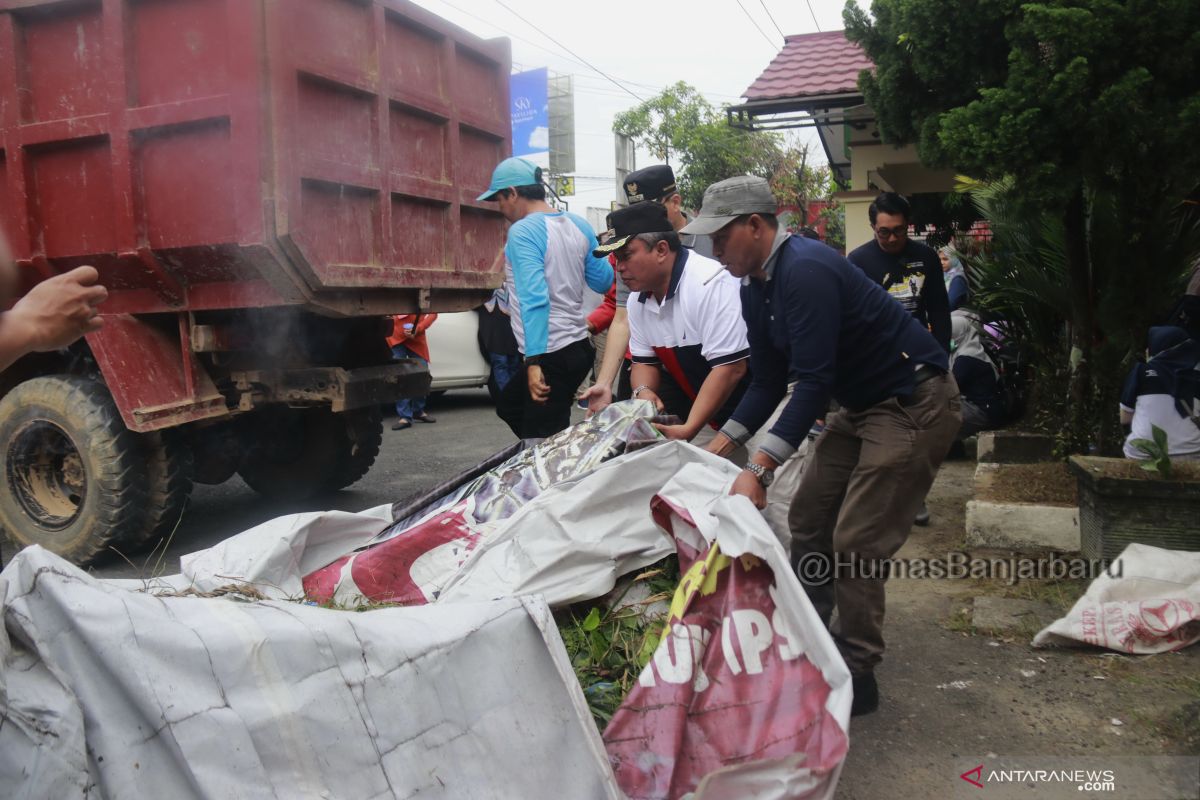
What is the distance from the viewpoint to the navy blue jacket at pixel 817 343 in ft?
9.90

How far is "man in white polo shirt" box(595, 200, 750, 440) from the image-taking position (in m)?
3.96

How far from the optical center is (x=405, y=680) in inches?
92.8

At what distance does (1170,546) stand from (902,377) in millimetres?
1776

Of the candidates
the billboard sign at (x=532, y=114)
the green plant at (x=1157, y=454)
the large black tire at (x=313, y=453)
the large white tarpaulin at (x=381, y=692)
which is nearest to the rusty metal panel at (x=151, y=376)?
the large black tire at (x=313, y=453)

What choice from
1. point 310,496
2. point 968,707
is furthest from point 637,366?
point 310,496

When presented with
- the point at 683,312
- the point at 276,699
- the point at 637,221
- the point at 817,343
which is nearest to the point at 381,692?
the point at 276,699

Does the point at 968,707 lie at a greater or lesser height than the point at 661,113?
lesser

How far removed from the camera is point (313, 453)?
6676mm

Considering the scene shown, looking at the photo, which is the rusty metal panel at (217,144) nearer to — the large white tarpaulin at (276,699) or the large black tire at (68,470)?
the large black tire at (68,470)

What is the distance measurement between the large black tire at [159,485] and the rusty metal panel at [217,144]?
75 centimetres

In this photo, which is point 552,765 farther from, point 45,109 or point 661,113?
point 661,113

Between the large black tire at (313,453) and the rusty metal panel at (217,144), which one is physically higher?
the rusty metal panel at (217,144)

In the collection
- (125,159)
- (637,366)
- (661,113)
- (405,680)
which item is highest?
(661,113)

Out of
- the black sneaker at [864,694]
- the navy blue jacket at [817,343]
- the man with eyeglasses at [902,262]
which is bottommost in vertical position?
the black sneaker at [864,694]
